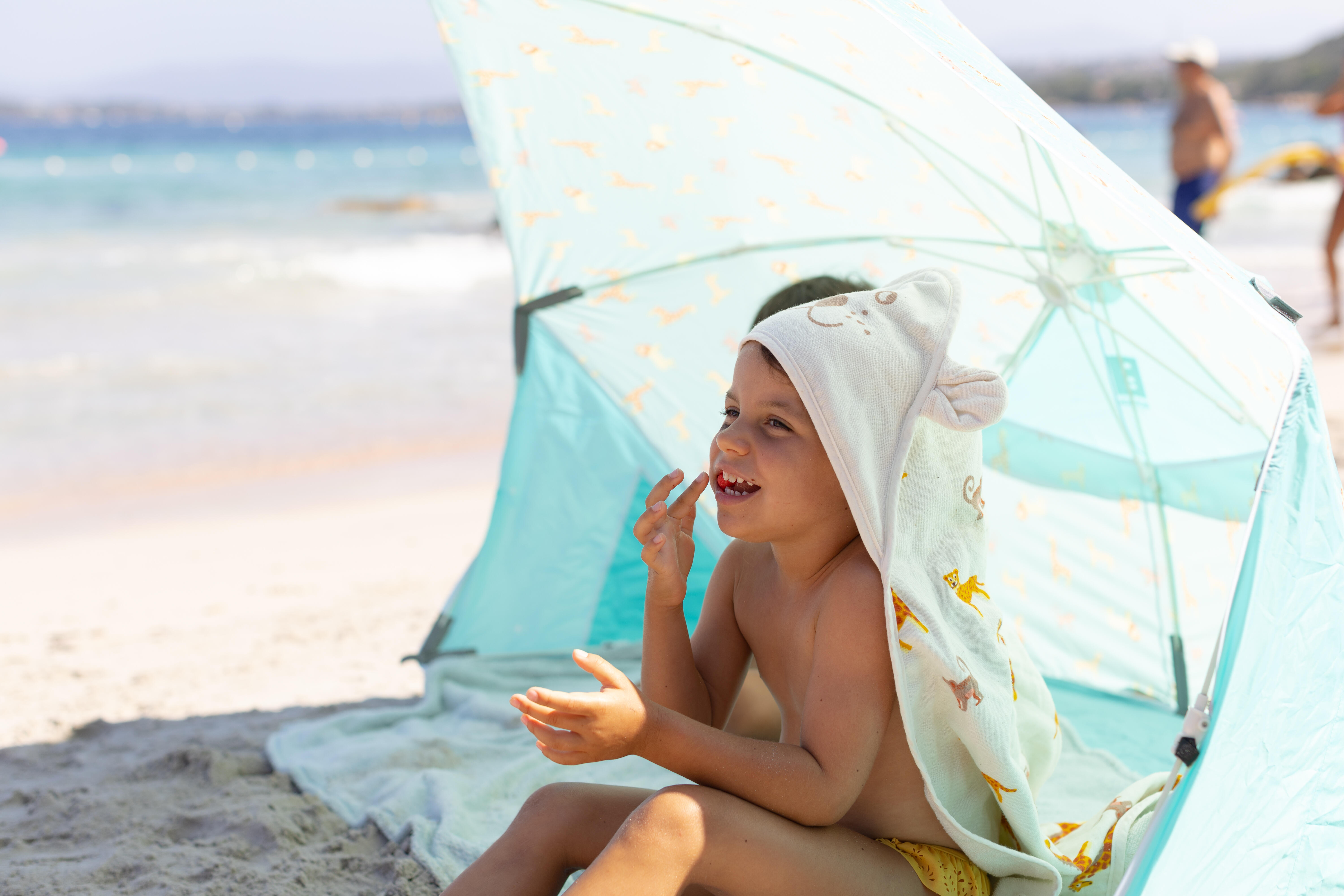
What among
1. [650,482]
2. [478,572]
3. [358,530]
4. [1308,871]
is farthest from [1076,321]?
[358,530]

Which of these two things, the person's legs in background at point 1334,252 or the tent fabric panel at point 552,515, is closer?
the tent fabric panel at point 552,515

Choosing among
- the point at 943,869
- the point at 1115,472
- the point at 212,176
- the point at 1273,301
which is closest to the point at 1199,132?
the point at 1115,472

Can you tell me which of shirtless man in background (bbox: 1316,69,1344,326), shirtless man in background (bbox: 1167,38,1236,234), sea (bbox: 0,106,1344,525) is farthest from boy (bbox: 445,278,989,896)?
shirtless man in background (bbox: 1316,69,1344,326)

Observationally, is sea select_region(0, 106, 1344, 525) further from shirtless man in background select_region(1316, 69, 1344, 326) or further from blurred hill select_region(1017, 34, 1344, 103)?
blurred hill select_region(1017, 34, 1344, 103)

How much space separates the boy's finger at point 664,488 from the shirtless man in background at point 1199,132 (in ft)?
18.1

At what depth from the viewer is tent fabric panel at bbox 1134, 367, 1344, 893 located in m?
1.28

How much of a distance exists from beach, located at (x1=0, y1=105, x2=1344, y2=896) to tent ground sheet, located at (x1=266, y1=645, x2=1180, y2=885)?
0.09m

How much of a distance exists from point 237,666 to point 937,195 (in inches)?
85.5

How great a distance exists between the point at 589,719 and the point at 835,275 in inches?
56.1

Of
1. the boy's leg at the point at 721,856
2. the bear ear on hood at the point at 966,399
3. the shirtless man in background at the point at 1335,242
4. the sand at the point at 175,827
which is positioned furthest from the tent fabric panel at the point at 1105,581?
the shirtless man in background at the point at 1335,242

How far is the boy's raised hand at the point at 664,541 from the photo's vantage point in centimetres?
157

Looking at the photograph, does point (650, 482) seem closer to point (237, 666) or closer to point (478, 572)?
point (478, 572)

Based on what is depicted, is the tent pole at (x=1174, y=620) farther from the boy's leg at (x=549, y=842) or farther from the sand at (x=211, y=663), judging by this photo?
the sand at (x=211, y=663)

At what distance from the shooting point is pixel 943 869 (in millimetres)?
1449
